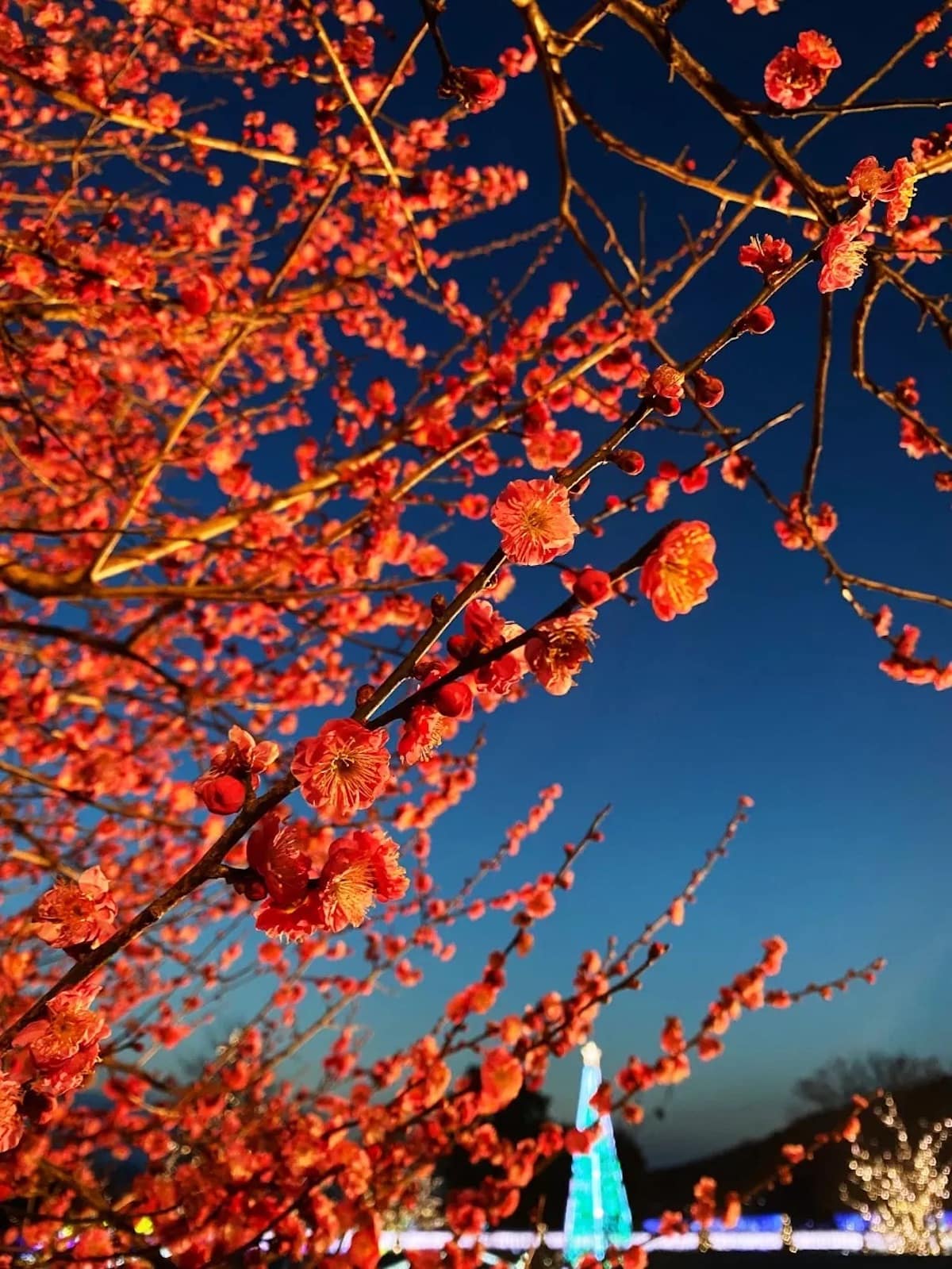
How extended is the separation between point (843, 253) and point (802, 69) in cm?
238

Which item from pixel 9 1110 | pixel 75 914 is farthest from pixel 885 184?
pixel 9 1110

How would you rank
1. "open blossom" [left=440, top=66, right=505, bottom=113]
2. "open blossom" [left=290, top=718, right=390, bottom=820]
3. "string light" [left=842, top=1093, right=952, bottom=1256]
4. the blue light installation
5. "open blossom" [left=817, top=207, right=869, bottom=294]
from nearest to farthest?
"open blossom" [left=290, top=718, right=390, bottom=820]
"open blossom" [left=817, top=207, right=869, bottom=294]
"open blossom" [left=440, top=66, right=505, bottom=113]
the blue light installation
"string light" [left=842, top=1093, right=952, bottom=1256]

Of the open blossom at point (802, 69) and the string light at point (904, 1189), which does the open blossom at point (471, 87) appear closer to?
the open blossom at point (802, 69)

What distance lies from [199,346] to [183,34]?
63.1 inches

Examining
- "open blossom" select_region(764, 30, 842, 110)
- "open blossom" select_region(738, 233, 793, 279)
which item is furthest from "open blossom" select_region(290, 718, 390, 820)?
"open blossom" select_region(764, 30, 842, 110)

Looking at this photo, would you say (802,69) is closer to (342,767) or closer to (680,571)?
(680,571)

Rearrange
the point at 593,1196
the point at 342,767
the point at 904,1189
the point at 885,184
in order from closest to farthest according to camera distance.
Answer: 1. the point at 342,767
2. the point at 885,184
3. the point at 593,1196
4. the point at 904,1189

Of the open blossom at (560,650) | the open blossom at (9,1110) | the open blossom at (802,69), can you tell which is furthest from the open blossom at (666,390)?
the open blossom at (802,69)

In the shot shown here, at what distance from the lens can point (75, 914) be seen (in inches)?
49.2

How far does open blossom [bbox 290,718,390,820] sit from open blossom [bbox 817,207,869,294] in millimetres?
1202

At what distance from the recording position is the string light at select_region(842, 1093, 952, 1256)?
1875 cm

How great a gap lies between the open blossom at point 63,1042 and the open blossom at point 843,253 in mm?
1795

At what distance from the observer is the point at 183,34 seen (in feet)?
13.6

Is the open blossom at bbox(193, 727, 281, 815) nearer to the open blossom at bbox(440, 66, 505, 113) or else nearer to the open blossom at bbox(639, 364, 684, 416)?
the open blossom at bbox(639, 364, 684, 416)
